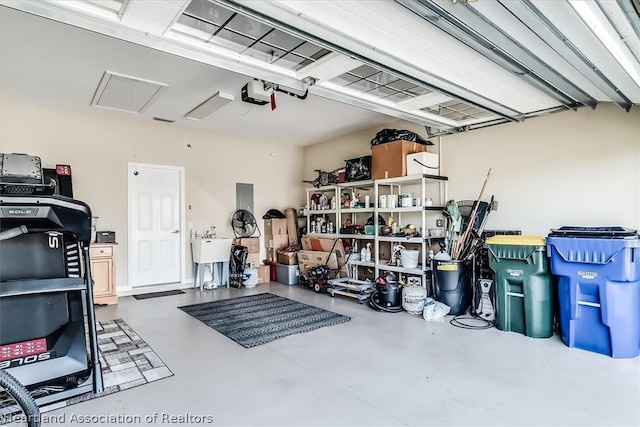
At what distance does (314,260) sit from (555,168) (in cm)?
371

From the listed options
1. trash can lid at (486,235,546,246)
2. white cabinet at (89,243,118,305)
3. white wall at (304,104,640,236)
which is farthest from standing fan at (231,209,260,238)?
trash can lid at (486,235,546,246)

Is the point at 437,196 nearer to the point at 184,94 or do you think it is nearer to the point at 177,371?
the point at 184,94

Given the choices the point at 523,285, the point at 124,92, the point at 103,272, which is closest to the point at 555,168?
the point at 523,285

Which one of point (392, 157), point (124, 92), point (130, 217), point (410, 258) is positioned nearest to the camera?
point (124, 92)

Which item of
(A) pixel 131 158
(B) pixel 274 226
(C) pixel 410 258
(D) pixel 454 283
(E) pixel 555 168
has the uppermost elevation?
(A) pixel 131 158

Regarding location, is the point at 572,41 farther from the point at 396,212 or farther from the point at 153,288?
the point at 153,288

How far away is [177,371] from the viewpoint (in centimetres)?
290

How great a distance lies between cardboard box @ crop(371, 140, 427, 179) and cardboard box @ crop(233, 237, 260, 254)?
8.55 ft

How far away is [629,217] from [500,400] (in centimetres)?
263

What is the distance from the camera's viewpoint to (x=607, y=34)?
7.36ft

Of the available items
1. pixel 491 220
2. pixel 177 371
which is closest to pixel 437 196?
pixel 491 220

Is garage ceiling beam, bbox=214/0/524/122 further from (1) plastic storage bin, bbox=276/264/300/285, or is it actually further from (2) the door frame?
(2) the door frame

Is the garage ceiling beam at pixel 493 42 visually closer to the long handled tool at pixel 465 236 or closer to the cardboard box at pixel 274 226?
the long handled tool at pixel 465 236

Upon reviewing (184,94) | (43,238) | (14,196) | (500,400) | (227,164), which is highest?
(184,94)
